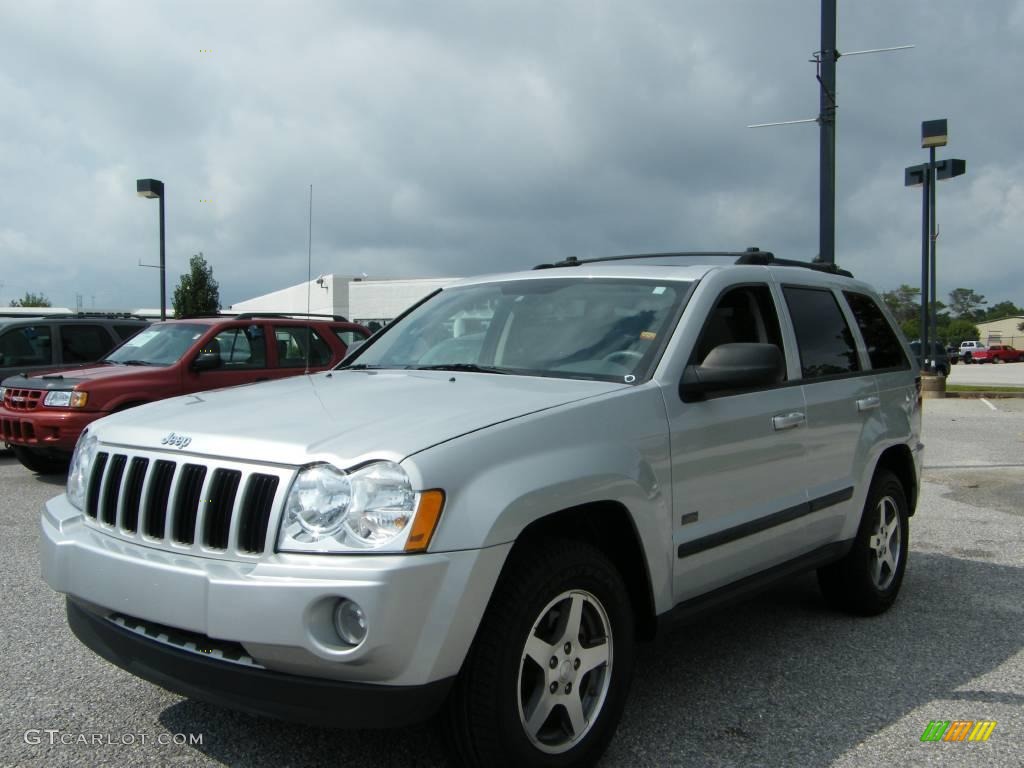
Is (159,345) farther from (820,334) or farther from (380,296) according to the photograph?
(380,296)

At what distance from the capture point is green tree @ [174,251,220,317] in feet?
120

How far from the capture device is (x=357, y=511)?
259cm

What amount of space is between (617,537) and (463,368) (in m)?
1.09

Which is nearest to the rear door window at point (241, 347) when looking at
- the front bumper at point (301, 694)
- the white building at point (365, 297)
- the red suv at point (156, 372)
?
the red suv at point (156, 372)

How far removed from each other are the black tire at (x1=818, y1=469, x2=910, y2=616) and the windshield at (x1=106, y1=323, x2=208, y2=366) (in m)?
7.35

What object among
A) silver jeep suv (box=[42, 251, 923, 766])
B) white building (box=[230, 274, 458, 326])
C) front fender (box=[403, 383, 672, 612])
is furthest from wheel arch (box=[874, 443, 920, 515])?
white building (box=[230, 274, 458, 326])

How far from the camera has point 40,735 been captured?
332 centimetres

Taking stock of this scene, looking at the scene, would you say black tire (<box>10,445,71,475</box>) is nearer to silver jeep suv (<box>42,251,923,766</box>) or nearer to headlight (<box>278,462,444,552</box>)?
silver jeep suv (<box>42,251,923,766</box>)

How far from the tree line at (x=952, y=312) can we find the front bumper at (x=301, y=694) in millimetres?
80934

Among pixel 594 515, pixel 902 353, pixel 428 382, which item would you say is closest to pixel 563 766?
pixel 594 515

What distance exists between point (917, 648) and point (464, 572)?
290 centimetres

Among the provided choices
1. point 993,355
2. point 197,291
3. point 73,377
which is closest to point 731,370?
point 73,377

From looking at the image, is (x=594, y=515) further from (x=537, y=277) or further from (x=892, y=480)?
(x=892, y=480)

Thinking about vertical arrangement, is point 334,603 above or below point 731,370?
below
